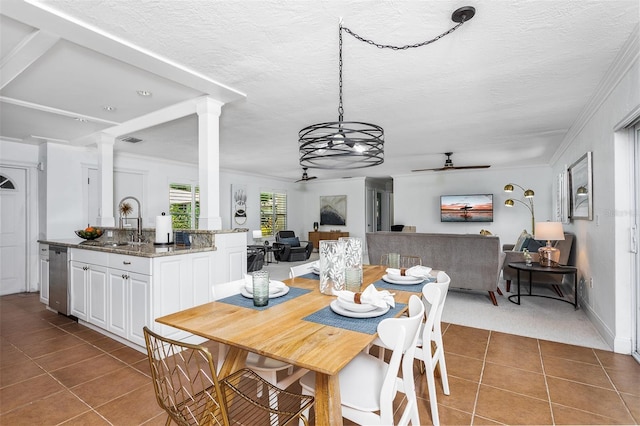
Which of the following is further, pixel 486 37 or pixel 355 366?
pixel 486 37

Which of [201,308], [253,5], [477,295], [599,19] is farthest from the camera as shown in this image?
[477,295]

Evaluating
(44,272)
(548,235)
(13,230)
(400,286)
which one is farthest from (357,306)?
(13,230)

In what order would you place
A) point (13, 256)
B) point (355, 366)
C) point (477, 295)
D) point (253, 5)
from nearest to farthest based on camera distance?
point (355, 366)
point (253, 5)
point (477, 295)
point (13, 256)

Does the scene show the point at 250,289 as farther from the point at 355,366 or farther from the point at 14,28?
the point at 14,28

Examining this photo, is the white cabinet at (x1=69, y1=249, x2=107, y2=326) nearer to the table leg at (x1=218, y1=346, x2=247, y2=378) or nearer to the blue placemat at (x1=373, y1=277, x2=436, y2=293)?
the table leg at (x1=218, y1=346, x2=247, y2=378)

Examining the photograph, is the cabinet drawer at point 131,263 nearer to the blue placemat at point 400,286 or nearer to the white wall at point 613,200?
the blue placemat at point 400,286

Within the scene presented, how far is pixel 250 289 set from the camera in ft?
6.10

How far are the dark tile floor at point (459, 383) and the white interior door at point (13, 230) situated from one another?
2.47m

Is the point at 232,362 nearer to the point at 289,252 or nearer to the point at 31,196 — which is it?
the point at 31,196

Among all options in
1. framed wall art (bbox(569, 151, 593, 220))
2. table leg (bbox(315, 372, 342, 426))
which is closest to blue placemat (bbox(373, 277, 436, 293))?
table leg (bbox(315, 372, 342, 426))

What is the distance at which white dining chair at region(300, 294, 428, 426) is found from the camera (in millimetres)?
1206

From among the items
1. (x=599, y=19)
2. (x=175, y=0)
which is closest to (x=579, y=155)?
(x=599, y=19)

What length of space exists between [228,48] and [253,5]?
553 mm

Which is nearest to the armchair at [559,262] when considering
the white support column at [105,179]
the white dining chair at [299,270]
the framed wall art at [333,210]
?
the white dining chair at [299,270]
